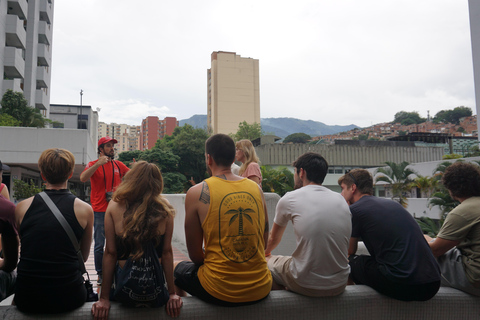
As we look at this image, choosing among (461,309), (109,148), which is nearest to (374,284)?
(461,309)

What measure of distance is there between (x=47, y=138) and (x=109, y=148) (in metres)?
18.9

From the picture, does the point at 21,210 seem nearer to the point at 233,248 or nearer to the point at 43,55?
the point at 233,248

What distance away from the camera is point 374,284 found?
2771 mm

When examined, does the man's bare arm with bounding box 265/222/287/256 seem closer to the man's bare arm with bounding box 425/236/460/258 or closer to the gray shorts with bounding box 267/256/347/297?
the gray shorts with bounding box 267/256/347/297

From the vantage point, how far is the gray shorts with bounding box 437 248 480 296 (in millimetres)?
2784

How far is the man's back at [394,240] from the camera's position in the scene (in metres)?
2.62

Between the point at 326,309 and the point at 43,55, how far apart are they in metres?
41.6

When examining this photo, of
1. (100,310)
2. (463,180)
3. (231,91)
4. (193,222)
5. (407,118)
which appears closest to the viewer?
(100,310)

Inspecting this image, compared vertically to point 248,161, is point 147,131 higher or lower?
higher

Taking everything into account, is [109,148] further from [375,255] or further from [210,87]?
[210,87]

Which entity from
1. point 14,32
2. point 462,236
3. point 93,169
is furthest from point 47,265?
point 14,32

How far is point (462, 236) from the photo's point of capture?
8.93ft

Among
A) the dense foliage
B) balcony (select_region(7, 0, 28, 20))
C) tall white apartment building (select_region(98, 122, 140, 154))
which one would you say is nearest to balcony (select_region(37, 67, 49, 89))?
balcony (select_region(7, 0, 28, 20))

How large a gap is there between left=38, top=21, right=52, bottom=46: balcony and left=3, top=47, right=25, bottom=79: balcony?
840 centimetres
